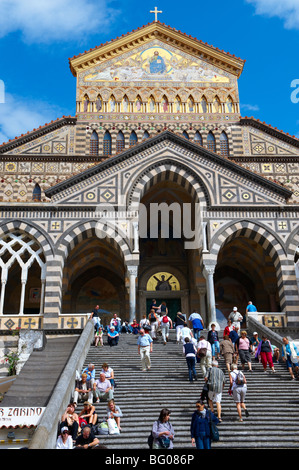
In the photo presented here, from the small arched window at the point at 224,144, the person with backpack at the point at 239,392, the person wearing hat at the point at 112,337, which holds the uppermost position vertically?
the small arched window at the point at 224,144

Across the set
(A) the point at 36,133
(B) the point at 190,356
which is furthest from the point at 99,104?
(B) the point at 190,356

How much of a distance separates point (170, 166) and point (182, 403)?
50.4 feet

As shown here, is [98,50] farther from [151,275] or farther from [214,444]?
[214,444]

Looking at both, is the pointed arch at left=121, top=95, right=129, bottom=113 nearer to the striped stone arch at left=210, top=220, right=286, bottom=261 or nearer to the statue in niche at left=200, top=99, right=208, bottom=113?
the statue in niche at left=200, top=99, right=208, bottom=113

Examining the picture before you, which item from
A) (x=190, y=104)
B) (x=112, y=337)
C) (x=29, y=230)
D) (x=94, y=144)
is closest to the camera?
(x=112, y=337)

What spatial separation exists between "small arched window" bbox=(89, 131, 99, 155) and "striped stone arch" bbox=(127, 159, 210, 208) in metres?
7.63

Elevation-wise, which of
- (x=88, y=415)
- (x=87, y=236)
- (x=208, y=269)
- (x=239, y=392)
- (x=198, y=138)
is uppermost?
(x=198, y=138)

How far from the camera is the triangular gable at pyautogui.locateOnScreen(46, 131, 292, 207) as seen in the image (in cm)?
2662

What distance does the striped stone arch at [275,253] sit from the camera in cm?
2469

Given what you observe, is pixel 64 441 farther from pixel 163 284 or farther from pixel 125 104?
pixel 125 104

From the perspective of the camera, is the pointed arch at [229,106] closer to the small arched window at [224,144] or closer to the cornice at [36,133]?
the small arched window at [224,144]

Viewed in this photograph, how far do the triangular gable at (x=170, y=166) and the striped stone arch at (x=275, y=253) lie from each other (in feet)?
4.23

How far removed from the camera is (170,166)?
27719 mm

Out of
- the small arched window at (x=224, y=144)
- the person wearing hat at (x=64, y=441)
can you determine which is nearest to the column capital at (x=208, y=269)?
the small arched window at (x=224, y=144)
